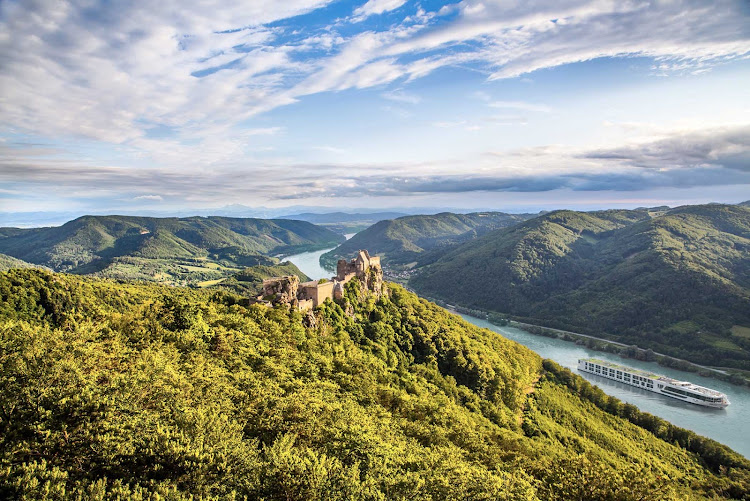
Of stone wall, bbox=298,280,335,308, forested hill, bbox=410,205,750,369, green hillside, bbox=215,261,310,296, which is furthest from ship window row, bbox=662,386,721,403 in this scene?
green hillside, bbox=215,261,310,296

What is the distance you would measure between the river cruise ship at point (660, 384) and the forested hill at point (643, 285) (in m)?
25.2

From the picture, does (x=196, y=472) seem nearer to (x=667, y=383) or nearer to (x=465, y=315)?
(x=667, y=383)

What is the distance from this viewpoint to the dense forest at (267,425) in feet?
50.3

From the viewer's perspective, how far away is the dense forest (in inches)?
604

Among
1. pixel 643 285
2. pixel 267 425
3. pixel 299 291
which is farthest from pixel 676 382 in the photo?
pixel 267 425

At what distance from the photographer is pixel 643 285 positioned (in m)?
136

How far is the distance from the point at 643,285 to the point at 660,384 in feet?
229

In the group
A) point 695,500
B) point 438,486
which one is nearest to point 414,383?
point 438,486

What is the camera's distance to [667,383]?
76.6 meters

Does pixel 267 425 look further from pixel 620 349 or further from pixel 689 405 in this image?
pixel 620 349

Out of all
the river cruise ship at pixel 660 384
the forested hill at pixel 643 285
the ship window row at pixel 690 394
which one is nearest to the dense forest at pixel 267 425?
the ship window row at pixel 690 394

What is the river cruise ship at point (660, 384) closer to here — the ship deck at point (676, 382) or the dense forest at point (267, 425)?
the ship deck at point (676, 382)

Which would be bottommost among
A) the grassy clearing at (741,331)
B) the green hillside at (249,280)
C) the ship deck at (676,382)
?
the ship deck at (676,382)

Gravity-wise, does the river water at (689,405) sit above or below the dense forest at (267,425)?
below
